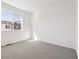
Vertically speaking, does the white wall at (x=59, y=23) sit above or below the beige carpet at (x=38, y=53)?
above

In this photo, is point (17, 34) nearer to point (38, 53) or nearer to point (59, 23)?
point (59, 23)

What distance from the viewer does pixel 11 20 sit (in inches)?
267

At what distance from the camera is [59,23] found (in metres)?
5.84

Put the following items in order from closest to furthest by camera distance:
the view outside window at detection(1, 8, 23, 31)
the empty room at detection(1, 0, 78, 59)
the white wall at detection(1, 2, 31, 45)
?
the empty room at detection(1, 0, 78, 59) → the white wall at detection(1, 2, 31, 45) → the view outside window at detection(1, 8, 23, 31)

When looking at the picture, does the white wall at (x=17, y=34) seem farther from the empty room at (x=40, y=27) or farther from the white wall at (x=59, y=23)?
the white wall at (x=59, y=23)

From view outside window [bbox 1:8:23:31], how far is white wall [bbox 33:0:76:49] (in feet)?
4.80

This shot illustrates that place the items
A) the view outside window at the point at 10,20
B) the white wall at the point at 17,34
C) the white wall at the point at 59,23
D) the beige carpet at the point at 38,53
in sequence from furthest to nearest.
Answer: the view outside window at the point at 10,20
the white wall at the point at 17,34
the white wall at the point at 59,23
the beige carpet at the point at 38,53

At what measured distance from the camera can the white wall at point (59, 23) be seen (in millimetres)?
5055

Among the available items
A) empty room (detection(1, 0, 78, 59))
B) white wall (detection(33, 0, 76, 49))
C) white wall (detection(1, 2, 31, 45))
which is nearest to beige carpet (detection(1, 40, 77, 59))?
empty room (detection(1, 0, 78, 59))

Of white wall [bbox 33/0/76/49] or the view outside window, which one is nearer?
white wall [bbox 33/0/76/49]

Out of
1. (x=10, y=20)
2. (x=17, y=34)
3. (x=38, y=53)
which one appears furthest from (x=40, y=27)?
(x=38, y=53)

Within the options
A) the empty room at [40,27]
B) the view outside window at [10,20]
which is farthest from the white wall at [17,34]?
the view outside window at [10,20]

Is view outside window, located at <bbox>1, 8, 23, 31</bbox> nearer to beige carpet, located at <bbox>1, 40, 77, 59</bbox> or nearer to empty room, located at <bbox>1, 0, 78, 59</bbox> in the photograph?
empty room, located at <bbox>1, 0, 78, 59</bbox>

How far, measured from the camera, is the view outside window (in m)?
6.05
